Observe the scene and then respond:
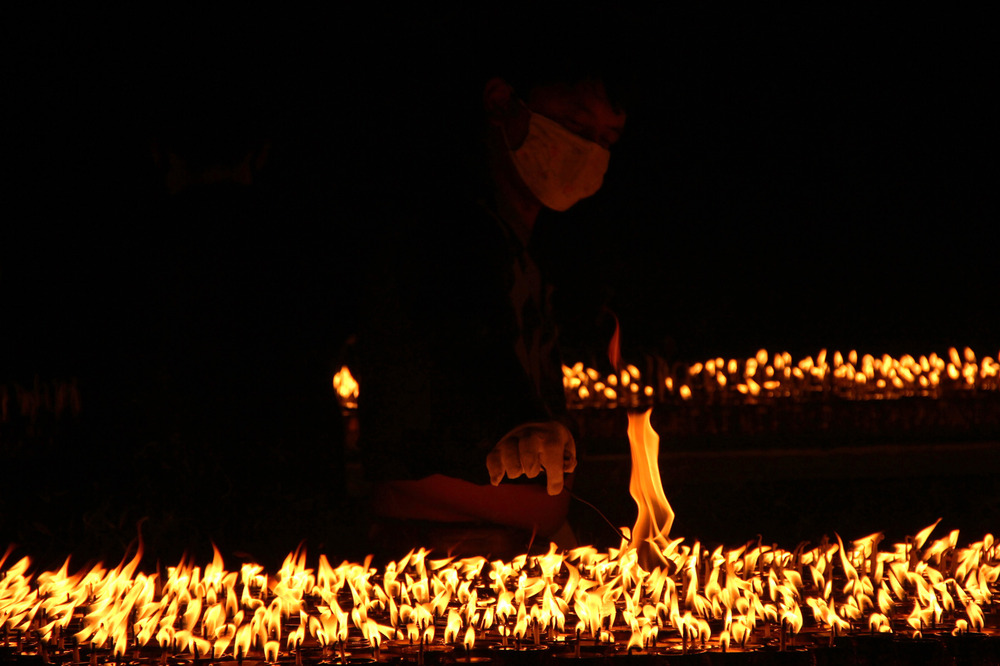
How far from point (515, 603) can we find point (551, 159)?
1.55 m

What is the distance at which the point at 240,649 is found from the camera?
3018 mm

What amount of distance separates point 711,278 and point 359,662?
595 cm

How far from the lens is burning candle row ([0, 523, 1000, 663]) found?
121 inches

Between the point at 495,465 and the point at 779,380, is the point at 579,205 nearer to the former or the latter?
the point at 779,380

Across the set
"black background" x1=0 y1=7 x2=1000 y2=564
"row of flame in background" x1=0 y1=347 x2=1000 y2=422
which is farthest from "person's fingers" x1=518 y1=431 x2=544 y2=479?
"row of flame in background" x1=0 y1=347 x2=1000 y2=422

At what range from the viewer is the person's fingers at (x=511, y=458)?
146 inches

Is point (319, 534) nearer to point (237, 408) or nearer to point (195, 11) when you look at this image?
point (237, 408)

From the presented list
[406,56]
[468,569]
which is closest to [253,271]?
[406,56]

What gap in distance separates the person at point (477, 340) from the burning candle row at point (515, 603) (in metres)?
0.22

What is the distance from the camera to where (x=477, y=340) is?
4.05 meters

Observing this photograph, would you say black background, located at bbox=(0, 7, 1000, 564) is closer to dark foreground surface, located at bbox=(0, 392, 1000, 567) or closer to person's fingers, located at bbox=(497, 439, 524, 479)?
dark foreground surface, located at bbox=(0, 392, 1000, 567)

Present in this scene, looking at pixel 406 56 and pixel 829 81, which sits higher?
pixel 829 81

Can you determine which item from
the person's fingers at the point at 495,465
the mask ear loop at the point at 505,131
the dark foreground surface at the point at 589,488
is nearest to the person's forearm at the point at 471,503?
the dark foreground surface at the point at 589,488

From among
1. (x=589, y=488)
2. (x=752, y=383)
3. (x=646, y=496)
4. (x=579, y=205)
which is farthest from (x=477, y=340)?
(x=579, y=205)
